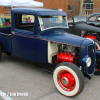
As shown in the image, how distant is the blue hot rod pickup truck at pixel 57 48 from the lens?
9.59 ft

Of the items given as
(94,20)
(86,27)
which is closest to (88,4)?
(94,20)

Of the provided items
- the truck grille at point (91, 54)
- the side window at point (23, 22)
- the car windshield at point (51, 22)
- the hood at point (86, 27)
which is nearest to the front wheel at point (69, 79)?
the truck grille at point (91, 54)

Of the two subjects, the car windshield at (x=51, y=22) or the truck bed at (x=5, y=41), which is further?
the truck bed at (x=5, y=41)

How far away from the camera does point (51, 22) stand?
3.75 metres

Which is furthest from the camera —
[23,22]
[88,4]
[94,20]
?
[88,4]

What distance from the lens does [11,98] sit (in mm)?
2891

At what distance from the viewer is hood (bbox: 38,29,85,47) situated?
3.20 m

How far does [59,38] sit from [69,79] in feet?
3.25

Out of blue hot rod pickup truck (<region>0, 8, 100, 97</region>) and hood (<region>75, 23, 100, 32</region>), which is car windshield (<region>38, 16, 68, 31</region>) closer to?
blue hot rod pickup truck (<region>0, 8, 100, 97</region>)

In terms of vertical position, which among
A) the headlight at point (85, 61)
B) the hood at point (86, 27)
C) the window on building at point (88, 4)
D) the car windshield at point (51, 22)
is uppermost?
the window on building at point (88, 4)

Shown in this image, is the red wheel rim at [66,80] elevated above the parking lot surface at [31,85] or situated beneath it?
elevated above

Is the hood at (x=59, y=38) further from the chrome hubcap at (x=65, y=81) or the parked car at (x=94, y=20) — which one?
the parked car at (x=94, y=20)

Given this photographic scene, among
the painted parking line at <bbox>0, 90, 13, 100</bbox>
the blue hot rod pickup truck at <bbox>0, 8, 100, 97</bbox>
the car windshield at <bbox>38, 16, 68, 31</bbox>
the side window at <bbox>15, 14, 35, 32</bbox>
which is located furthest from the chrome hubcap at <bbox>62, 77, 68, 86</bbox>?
the side window at <bbox>15, 14, 35, 32</bbox>

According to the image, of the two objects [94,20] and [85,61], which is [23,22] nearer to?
[85,61]
